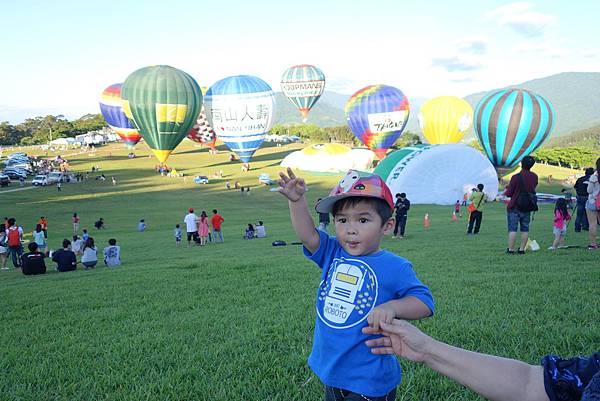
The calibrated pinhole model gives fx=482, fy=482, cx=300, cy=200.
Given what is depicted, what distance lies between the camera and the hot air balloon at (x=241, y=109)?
2078 inches

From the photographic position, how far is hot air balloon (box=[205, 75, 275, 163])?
52781mm

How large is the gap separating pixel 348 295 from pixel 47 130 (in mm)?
127235

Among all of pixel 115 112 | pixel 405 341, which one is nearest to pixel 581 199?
pixel 405 341

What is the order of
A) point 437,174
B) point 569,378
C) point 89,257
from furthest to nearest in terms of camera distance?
1. point 437,174
2. point 89,257
3. point 569,378

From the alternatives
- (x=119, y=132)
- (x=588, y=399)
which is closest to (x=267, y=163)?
(x=119, y=132)

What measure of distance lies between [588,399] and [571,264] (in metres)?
8.17

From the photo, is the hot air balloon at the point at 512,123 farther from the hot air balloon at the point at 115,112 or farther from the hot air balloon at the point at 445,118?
the hot air balloon at the point at 115,112

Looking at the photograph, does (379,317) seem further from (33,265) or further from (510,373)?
(33,265)

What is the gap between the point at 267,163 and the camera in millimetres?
68500

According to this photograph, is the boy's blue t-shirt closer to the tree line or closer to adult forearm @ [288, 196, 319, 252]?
adult forearm @ [288, 196, 319, 252]

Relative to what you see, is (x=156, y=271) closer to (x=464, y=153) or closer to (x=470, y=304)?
(x=470, y=304)

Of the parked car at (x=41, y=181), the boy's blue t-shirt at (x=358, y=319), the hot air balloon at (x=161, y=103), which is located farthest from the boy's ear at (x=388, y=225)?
the parked car at (x=41, y=181)

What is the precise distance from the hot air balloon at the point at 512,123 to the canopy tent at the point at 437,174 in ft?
15.8

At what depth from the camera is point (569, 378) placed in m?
1.58
